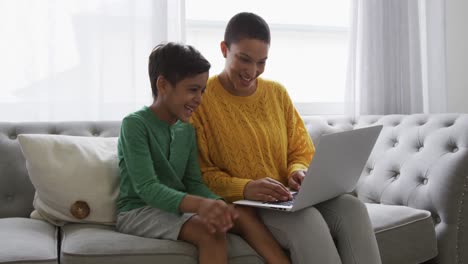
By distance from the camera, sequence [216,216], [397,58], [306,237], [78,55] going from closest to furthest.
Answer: [216,216] < [306,237] < [78,55] < [397,58]

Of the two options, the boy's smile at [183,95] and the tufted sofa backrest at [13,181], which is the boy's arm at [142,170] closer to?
the boy's smile at [183,95]

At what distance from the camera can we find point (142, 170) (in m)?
1.49

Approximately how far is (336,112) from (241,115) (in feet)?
3.91

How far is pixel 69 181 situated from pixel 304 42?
1.56m

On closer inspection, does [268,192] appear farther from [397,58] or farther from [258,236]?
[397,58]

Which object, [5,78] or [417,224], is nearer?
[417,224]

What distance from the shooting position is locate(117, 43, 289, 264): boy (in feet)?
4.61

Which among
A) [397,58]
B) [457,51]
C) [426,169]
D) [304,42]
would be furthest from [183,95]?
[457,51]

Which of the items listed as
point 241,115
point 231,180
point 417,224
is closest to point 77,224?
point 231,180

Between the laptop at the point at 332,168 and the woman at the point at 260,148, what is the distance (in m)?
0.05

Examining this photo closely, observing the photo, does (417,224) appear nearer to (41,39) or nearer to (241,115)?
(241,115)

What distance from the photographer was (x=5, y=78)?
7.12ft

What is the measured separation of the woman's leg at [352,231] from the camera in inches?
58.7

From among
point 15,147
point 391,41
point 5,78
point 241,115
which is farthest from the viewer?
point 391,41
